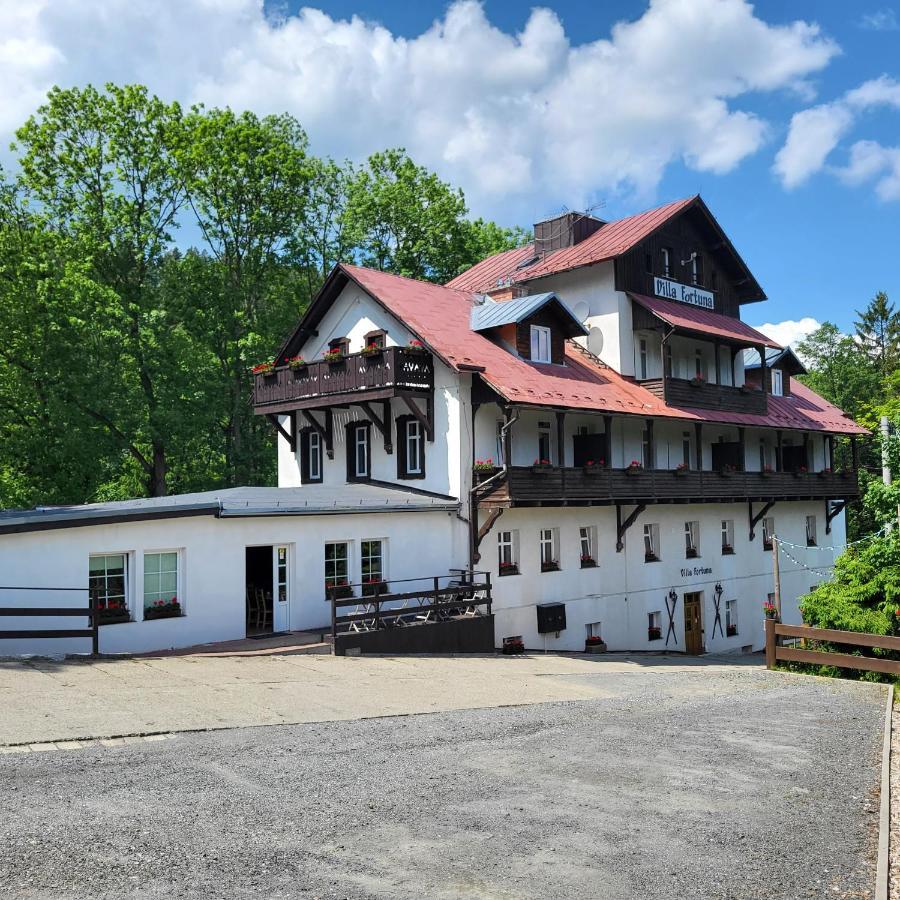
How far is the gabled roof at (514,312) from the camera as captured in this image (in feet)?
92.1

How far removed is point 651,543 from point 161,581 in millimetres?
17201

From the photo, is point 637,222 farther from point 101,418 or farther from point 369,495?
point 101,418

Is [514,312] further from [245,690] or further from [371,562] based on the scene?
[245,690]

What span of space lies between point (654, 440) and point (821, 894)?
25252mm

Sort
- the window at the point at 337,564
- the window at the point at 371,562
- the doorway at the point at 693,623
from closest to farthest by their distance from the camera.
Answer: the window at the point at 337,564 < the window at the point at 371,562 < the doorway at the point at 693,623

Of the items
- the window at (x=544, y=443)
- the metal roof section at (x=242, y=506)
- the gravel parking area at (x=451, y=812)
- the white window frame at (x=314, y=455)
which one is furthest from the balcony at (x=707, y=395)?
the gravel parking area at (x=451, y=812)

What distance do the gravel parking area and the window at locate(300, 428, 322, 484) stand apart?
18799 millimetres

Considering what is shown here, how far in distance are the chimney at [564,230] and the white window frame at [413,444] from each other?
11288 mm

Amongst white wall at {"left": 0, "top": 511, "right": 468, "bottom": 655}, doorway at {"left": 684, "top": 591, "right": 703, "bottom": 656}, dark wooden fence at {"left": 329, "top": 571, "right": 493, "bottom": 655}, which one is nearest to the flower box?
white wall at {"left": 0, "top": 511, "right": 468, "bottom": 655}

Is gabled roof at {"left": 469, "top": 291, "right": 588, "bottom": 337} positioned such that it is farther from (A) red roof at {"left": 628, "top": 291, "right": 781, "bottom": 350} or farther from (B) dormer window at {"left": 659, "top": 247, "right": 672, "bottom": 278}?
(B) dormer window at {"left": 659, "top": 247, "right": 672, "bottom": 278}

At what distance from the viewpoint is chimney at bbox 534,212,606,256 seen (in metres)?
34.9

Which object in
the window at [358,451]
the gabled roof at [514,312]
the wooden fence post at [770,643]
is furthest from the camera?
the window at [358,451]

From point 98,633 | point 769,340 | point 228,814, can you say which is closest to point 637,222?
point 769,340

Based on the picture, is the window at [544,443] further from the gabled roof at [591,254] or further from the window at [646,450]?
the gabled roof at [591,254]
